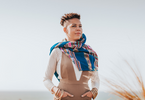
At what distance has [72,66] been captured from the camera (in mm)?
1791

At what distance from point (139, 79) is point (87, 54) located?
3.74 ft

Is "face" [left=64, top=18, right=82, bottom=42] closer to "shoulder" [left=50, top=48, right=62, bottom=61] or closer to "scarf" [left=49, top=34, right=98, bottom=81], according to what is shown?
"scarf" [left=49, top=34, right=98, bottom=81]

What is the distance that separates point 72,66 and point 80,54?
0.18 m

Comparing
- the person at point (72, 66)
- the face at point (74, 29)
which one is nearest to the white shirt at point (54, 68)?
the person at point (72, 66)

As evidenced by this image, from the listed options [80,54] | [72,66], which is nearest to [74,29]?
[80,54]

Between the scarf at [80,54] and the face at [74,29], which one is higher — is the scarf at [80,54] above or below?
below

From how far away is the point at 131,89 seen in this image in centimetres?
82

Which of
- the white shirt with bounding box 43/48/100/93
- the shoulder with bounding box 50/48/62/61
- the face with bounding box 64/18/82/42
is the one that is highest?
the face with bounding box 64/18/82/42

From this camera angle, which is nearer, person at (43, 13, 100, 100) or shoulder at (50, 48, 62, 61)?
person at (43, 13, 100, 100)

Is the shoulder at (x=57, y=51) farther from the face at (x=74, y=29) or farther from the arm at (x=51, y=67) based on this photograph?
the face at (x=74, y=29)

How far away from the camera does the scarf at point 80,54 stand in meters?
1.82

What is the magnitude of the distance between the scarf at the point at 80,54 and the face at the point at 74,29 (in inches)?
2.6

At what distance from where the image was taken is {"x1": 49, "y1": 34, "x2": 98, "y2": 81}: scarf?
1.82 metres

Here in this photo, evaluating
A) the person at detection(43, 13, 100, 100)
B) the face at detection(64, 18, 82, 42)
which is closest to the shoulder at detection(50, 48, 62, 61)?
the person at detection(43, 13, 100, 100)
